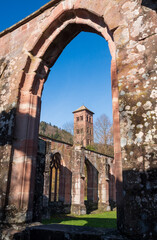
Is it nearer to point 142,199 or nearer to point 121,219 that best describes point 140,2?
point 142,199

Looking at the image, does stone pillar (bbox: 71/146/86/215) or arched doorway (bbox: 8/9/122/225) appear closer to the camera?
arched doorway (bbox: 8/9/122/225)

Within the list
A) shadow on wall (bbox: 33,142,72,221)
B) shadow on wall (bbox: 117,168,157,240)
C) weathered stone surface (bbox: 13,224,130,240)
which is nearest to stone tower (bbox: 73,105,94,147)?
shadow on wall (bbox: 33,142,72,221)

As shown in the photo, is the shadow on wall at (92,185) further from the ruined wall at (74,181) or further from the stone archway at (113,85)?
the stone archway at (113,85)

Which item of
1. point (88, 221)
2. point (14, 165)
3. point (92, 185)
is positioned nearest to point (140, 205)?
point (14, 165)

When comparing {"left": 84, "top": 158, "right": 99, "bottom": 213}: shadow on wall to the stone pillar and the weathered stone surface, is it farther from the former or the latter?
the weathered stone surface

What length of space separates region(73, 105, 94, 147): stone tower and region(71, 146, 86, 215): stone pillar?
32.3m

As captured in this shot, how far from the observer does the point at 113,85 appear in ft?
9.75

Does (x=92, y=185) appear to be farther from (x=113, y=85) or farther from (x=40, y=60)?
(x=113, y=85)

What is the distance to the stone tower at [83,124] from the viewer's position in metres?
50.0

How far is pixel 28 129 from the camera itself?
382cm

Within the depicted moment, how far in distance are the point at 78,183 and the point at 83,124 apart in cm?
3453

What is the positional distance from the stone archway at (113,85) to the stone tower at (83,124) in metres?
44.7

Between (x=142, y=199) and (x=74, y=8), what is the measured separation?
3.47 m

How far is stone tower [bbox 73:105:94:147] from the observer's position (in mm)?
49969
